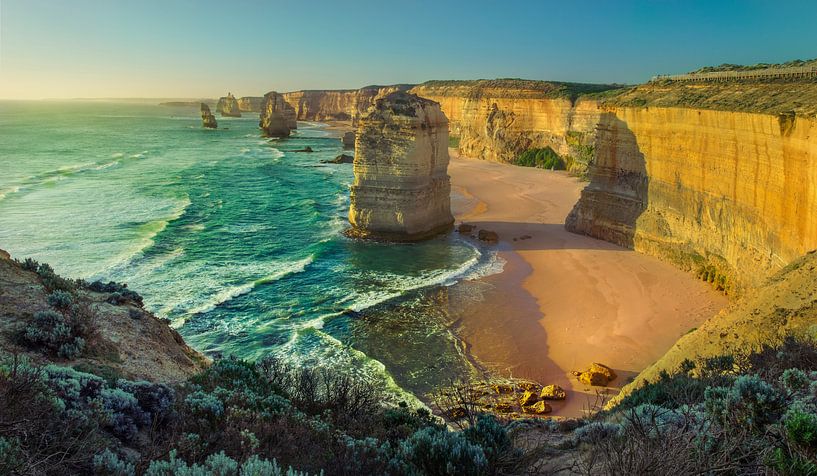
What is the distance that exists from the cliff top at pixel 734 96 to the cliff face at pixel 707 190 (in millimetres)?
325

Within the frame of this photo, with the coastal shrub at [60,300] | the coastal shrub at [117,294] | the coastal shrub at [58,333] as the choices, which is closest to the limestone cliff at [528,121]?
the coastal shrub at [117,294]

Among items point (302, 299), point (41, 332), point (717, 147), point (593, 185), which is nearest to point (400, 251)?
point (302, 299)

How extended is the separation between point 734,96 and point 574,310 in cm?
967

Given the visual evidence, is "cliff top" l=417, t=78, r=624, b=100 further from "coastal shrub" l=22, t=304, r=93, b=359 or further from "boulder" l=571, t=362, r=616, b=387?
"coastal shrub" l=22, t=304, r=93, b=359

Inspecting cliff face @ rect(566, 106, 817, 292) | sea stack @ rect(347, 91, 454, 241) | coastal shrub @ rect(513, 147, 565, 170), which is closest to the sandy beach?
cliff face @ rect(566, 106, 817, 292)

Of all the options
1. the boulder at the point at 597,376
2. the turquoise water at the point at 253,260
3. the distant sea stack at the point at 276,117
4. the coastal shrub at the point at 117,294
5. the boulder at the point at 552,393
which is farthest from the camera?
the distant sea stack at the point at 276,117

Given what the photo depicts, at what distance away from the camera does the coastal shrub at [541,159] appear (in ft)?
176

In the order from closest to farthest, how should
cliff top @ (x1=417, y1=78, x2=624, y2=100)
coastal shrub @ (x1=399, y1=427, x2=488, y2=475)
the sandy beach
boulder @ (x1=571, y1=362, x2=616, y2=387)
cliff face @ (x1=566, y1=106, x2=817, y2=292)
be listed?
coastal shrub @ (x1=399, y1=427, x2=488, y2=475)
boulder @ (x1=571, y1=362, x2=616, y2=387)
cliff face @ (x1=566, y1=106, x2=817, y2=292)
the sandy beach
cliff top @ (x1=417, y1=78, x2=624, y2=100)

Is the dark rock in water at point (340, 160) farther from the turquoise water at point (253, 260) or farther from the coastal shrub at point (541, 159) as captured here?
the coastal shrub at point (541, 159)

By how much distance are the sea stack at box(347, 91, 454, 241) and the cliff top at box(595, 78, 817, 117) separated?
9.39 metres

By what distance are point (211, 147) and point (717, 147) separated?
66.0 meters

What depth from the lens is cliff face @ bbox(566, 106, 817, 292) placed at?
14.4 metres

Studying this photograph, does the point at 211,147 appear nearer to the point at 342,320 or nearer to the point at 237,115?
the point at 342,320

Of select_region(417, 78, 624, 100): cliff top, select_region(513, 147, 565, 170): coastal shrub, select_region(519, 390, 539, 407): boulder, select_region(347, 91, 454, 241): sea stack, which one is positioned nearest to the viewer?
select_region(519, 390, 539, 407): boulder
